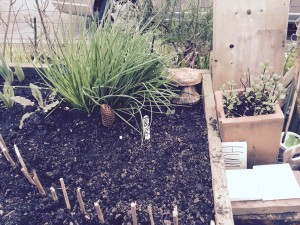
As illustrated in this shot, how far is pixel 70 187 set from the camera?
6.62ft

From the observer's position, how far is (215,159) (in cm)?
212

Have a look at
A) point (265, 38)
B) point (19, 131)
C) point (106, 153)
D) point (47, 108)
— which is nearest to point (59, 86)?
point (47, 108)

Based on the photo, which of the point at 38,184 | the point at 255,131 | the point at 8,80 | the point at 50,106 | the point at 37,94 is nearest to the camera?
the point at 38,184

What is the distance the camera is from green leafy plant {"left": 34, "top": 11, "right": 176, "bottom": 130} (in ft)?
7.64

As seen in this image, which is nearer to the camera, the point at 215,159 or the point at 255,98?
the point at 215,159

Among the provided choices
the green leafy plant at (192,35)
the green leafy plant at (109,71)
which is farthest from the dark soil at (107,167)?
the green leafy plant at (192,35)

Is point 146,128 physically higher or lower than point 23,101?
lower

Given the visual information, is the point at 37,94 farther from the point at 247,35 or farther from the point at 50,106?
the point at 247,35

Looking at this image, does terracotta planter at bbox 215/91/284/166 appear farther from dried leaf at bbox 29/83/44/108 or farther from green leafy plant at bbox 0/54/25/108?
green leafy plant at bbox 0/54/25/108

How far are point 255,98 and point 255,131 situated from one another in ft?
0.62

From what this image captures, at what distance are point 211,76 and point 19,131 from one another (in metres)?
1.32

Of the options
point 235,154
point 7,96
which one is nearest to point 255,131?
point 235,154

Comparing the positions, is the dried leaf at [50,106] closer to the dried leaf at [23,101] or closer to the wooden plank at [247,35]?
the dried leaf at [23,101]

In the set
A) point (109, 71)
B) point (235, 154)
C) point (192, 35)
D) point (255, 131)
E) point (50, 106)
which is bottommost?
point (235, 154)
